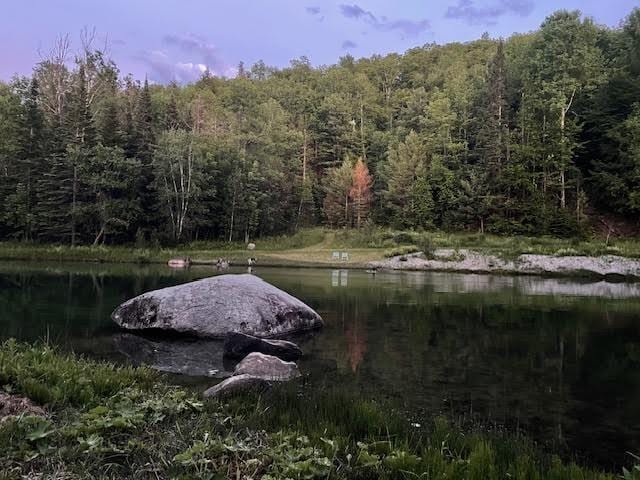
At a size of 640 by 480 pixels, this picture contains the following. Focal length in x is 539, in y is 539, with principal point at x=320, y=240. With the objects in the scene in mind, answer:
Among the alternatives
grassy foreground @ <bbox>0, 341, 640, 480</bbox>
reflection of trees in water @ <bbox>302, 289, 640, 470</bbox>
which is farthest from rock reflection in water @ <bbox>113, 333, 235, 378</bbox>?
grassy foreground @ <bbox>0, 341, 640, 480</bbox>

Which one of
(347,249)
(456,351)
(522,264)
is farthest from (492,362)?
(347,249)

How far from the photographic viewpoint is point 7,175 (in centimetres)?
5275

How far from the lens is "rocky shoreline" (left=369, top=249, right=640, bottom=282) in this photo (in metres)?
34.1

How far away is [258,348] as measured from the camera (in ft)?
35.1

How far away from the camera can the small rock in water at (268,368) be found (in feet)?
29.6

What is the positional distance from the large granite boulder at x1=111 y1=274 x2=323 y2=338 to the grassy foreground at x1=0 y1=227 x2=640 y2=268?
2371 cm

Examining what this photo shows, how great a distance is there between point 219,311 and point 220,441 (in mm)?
9150

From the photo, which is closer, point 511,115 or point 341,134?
point 511,115

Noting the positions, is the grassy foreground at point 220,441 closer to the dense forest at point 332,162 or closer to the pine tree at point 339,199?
the dense forest at point 332,162

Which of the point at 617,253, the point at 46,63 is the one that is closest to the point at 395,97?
the point at 46,63

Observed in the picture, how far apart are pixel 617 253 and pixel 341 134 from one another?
47058 mm

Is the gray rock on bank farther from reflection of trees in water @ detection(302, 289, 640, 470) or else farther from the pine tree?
the pine tree

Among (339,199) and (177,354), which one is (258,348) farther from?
(339,199)

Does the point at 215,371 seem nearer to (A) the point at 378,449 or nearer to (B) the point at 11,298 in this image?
(A) the point at 378,449
